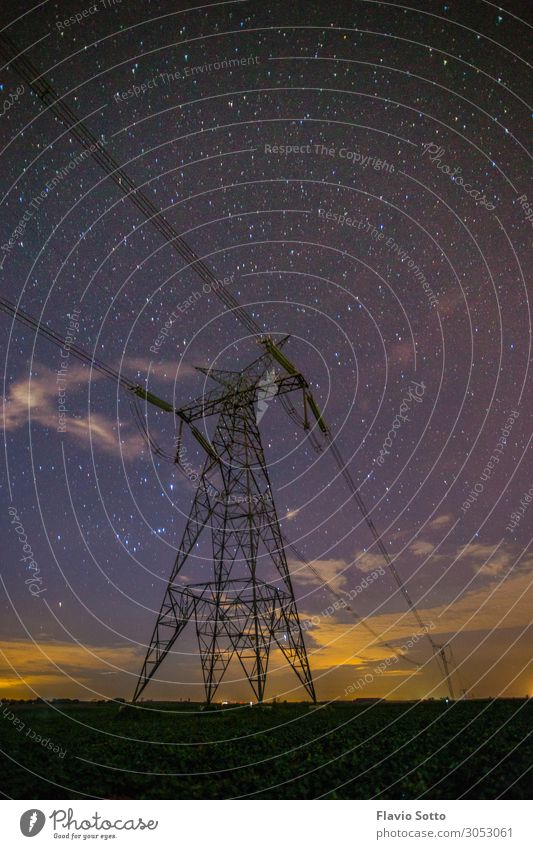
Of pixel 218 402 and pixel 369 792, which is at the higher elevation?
pixel 218 402

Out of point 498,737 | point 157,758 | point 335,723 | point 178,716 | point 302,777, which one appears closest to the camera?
point 302,777

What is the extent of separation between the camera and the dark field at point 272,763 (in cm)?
1038

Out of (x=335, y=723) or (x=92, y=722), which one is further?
(x=92, y=722)

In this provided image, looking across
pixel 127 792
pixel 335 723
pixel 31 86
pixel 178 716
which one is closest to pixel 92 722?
pixel 178 716

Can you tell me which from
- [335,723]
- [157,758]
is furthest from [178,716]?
[157,758]

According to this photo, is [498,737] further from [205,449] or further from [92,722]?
[205,449]

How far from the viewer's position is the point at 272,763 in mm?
12625

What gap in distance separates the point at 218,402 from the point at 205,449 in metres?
3.87

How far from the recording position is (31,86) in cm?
1391

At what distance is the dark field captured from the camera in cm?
1038
